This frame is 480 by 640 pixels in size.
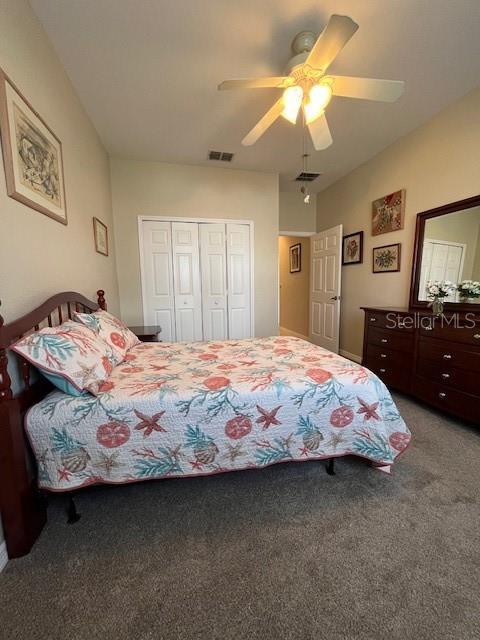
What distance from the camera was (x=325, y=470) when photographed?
159 cm

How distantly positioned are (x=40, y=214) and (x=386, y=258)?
3.45 meters

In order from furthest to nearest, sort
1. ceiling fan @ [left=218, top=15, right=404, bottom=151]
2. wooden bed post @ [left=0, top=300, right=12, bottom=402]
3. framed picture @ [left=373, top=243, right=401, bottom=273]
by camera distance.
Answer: framed picture @ [left=373, top=243, right=401, bottom=273], ceiling fan @ [left=218, top=15, right=404, bottom=151], wooden bed post @ [left=0, top=300, right=12, bottom=402]

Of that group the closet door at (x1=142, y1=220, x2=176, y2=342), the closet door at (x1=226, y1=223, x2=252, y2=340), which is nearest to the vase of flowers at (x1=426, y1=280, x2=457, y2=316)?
the closet door at (x1=226, y1=223, x2=252, y2=340)

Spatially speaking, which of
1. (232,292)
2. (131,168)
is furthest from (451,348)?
(131,168)

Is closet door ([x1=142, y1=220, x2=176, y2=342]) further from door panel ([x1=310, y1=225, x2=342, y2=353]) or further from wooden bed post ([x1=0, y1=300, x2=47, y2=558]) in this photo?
wooden bed post ([x1=0, y1=300, x2=47, y2=558])

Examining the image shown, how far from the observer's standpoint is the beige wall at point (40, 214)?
1.26 meters

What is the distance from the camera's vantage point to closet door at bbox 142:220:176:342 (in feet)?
11.3

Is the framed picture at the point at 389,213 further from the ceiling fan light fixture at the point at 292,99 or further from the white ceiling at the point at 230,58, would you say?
the ceiling fan light fixture at the point at 292,99

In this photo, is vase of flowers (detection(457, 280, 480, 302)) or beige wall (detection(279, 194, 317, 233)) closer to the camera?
vase of flowers (detection(457, 280, 480, 302))

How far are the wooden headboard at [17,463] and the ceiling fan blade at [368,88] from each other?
2.23 m

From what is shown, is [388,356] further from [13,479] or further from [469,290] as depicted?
[13,479]

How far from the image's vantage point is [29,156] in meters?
1.43

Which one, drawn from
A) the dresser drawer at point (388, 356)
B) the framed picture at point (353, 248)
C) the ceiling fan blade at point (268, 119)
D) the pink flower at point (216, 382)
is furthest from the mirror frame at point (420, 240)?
the pink flower at point (216, 382)

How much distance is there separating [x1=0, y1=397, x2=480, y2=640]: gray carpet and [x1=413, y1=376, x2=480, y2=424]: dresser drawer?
2.01 feet
